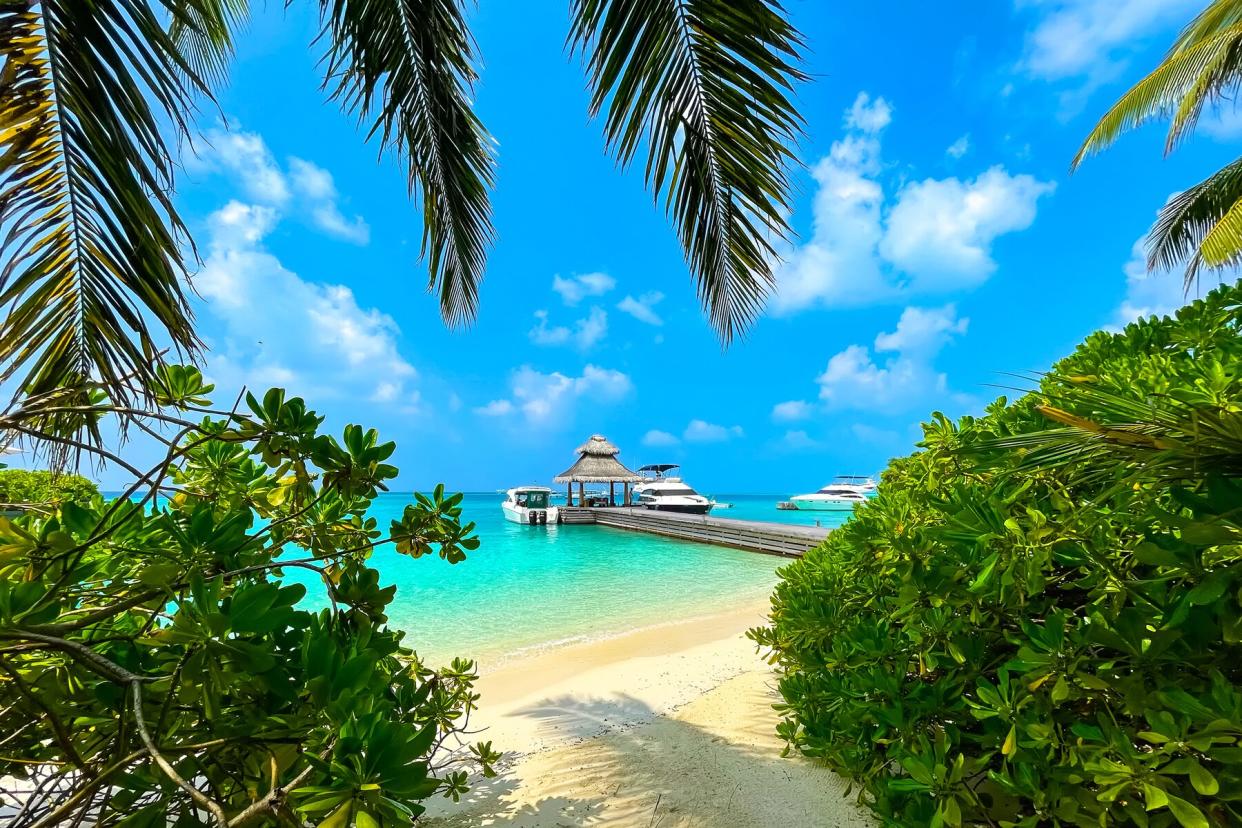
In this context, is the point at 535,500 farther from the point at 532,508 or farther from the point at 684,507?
the point at 684,507

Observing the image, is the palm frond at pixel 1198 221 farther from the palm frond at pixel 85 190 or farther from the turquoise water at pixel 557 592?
the palm frond at pixel 85 190

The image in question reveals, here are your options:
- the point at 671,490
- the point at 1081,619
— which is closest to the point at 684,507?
the point at 671,490

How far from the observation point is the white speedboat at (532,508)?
2258 cm

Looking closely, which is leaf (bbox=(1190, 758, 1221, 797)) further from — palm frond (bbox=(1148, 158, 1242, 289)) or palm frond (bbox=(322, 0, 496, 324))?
palm frond (bbox=(1148, 158, 1242, 289))

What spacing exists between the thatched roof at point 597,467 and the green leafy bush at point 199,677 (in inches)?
903

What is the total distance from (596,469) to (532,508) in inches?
144

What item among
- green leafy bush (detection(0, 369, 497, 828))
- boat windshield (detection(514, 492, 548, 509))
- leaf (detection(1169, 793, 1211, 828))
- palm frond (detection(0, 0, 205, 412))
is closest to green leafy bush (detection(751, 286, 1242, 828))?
leaf (detection(1169, 793, 1211, 828))

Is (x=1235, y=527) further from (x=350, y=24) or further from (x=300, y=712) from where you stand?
(x=350, y=24)

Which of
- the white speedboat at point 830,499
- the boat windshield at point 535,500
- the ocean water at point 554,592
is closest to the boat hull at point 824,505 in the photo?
the white speedboat at point 830,499

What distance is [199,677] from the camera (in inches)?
29.7

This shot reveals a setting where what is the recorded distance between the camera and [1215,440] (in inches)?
29.2

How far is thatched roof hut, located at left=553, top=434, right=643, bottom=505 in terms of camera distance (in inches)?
947

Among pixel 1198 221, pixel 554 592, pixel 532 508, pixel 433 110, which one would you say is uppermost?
pixel 1198 221

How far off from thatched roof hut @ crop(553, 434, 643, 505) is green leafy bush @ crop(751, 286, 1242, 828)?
884 inches
